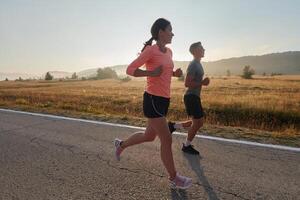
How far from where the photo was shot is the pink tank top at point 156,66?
352cm

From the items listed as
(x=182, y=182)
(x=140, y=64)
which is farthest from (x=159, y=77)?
(x=182, y=182)

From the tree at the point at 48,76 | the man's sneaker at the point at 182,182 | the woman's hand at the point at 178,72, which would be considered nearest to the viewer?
the man's sneaker at the point at 182,182

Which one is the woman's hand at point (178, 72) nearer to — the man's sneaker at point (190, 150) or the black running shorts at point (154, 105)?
the black running shorts at point (154, 105)

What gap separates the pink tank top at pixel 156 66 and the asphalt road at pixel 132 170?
1122mm

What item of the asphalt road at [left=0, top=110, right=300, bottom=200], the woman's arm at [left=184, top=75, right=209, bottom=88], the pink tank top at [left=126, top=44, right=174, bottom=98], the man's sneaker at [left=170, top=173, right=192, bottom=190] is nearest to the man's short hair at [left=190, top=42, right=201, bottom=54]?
the woman's arm at [left=184, top=75, right=209, bottom=88]

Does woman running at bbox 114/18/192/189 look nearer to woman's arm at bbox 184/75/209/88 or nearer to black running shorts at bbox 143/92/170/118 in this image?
black running shorts at bbox 143/92/170/118

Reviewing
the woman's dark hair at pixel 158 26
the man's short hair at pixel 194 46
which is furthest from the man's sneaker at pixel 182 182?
the man's short hair at pixel 194 46

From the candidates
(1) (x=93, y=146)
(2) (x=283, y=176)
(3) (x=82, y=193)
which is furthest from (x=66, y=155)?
(2) (x=283, y=176)

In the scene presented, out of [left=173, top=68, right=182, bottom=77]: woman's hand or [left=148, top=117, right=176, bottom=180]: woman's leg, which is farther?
[left=173, top=68, right=182, bottom=77]: woman's hand

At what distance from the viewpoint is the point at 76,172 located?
4.20 m

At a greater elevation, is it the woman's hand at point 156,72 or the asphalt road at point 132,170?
the woman's hand at point 156,72

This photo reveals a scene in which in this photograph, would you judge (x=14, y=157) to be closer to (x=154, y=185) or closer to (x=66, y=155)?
(x=66, y=155)

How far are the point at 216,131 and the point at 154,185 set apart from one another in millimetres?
3294

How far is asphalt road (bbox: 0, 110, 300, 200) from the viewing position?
3529 millimetres
